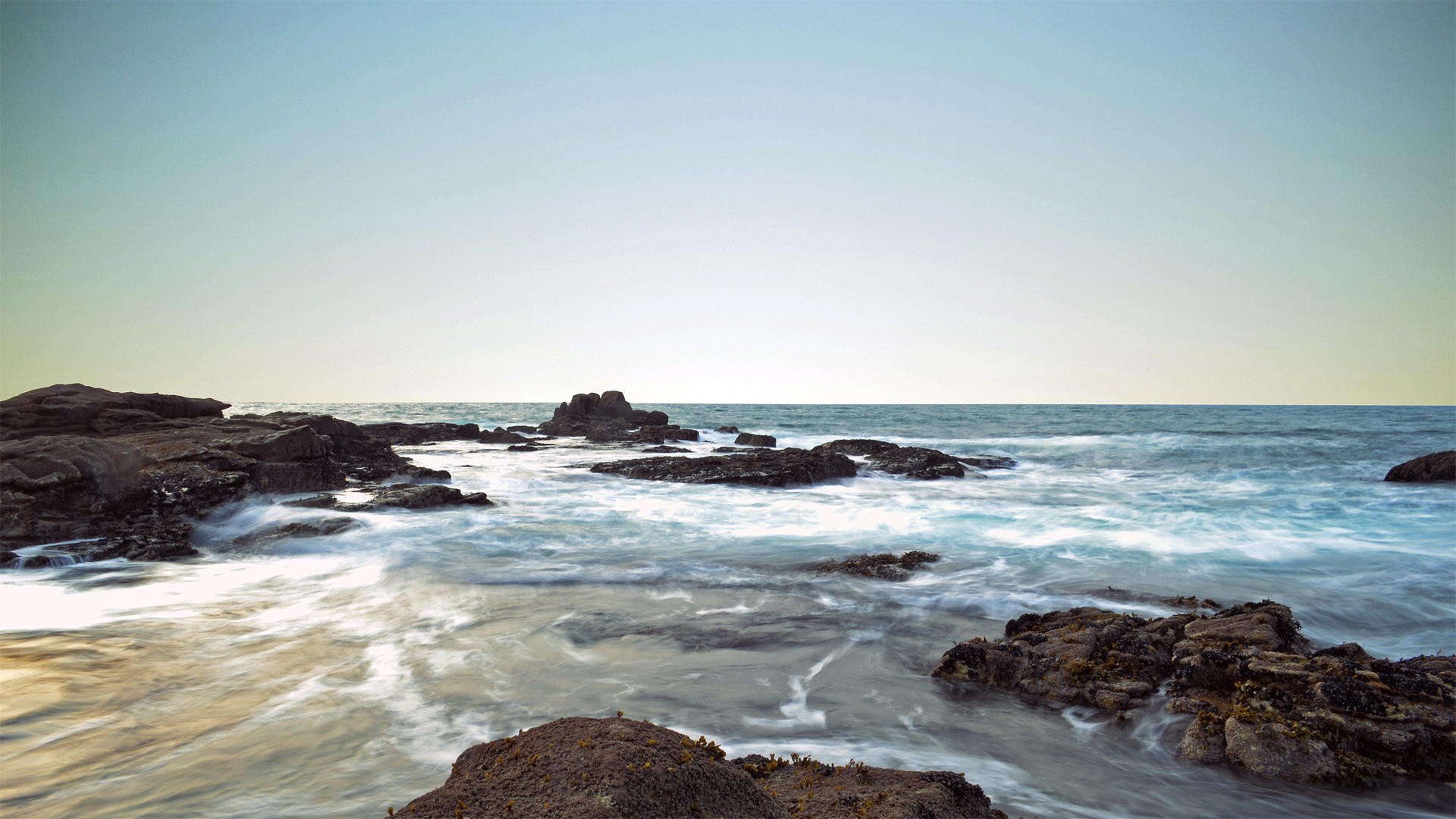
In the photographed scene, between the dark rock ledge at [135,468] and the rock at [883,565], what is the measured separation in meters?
9.97

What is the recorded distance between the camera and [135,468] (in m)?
13.4

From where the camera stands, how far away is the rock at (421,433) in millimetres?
37531

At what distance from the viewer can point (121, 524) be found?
482 inches

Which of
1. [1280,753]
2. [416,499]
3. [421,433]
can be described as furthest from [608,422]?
[1280,753]

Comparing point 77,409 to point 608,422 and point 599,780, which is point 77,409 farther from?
point 608,422

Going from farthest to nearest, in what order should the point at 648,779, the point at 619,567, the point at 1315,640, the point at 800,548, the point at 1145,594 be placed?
the point at 800,548
the point at 619,567
the point at 1145,594
the point at 1315,640
the point at 648,779

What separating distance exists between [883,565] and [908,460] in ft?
46.0

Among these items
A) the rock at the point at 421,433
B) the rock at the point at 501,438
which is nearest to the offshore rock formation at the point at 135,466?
the rock at the point at 421,433

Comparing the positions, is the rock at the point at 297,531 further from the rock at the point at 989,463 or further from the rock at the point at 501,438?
the rock at the point at 501,438

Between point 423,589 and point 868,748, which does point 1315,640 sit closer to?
point 868,748

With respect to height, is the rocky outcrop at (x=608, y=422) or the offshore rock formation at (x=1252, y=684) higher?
the rocky outcrop at (x=608, y=422)

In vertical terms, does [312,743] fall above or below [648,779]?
below

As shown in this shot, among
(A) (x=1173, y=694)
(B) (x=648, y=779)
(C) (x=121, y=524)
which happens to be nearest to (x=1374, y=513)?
(A) (x=1173, y=694)

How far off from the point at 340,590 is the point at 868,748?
825 cm
